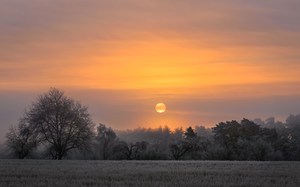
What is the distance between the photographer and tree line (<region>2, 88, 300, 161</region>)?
63625 mm

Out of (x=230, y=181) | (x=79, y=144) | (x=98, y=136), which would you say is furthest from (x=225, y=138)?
(x=230, y=181)

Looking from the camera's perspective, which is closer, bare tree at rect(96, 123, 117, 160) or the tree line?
the tree line

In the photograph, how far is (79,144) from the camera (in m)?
63.3

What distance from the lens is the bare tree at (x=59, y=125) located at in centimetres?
6331

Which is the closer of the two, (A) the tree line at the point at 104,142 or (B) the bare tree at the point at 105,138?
(A) the tree line at the point at 104,142

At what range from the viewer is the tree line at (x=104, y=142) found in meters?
63.6

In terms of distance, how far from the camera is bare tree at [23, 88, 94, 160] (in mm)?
63312

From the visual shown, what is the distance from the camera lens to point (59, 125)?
210 ft

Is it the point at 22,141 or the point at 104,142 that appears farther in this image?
the point at 104,142

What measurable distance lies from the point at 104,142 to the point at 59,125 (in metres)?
15.1

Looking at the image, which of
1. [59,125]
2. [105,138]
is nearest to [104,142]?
[105,138]

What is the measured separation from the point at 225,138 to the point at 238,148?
9536mm

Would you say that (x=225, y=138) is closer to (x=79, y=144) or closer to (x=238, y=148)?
(x=238, y=148)

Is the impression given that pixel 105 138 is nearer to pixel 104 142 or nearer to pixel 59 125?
pixel 104 142
